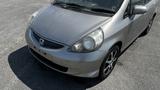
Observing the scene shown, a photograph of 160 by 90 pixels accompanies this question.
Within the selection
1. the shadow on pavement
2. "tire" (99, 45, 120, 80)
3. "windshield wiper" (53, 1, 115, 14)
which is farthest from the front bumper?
"windshield wiper" (53, 1, 115, 14)

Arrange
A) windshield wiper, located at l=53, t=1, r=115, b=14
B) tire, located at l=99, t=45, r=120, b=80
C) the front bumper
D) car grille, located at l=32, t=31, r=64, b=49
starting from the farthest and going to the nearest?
windshield wiper, located at l=53, t=1, r=115, b=14, tire, located at l=99, t=45, r=120, b=80, car grille, located at l=32, t=31, r=64, b=49, the front bumper

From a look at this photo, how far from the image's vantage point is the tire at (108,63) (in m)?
3.87

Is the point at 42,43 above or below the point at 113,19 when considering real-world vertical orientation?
below

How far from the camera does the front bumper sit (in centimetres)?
350

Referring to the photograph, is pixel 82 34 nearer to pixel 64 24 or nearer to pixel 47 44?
pixel 64 24

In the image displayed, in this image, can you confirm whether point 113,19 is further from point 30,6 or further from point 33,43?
point 30,6

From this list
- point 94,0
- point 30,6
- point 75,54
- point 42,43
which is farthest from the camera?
point 30,6

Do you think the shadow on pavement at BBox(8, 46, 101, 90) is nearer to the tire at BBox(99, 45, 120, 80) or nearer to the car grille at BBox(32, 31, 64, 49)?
the tire at BBox(99, 45, 120, 80)

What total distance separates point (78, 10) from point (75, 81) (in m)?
1.38

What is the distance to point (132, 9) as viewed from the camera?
170 inches

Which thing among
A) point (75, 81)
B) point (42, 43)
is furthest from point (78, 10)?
point (75, 81)

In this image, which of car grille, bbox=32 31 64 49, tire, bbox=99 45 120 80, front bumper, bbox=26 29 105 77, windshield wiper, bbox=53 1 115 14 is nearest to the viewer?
front bumper, bbox=26 29 105 77

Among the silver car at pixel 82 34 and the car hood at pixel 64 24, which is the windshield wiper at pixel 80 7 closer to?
the silver car at pixel 82 34

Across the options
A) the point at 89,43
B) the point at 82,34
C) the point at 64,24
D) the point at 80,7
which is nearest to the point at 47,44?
the point at 64,24
